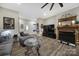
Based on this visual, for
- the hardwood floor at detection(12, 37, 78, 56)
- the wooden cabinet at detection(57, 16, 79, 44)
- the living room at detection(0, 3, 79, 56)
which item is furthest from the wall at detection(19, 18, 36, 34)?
the wooden cabinet at detection(57, 16, 79, 44)

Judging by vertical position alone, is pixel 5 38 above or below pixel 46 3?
below

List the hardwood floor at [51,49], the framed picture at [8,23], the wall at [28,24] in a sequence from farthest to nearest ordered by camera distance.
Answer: the wall at [28,24], the framed picture at [8,23], the hardwood floor at [51,49]

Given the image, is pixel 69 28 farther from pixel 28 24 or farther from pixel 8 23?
pixel 8 23

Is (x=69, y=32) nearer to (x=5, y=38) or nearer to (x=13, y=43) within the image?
(x=13, y=43)

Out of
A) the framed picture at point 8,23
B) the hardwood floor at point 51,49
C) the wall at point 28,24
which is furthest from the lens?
the wall at point 28,24

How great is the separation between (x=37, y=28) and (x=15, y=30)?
581 mm

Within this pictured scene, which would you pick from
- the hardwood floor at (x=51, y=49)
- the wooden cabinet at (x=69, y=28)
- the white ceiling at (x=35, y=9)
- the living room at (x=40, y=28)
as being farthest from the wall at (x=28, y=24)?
the wooden cabinet at (x=69, y=28)

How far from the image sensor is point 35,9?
2215 mm

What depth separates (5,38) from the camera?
205cm

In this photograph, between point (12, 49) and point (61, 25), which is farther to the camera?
point (61, 25)

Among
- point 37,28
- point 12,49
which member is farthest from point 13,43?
point 37,28

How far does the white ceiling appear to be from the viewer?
83.0 inches

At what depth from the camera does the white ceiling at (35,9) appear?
211 cm

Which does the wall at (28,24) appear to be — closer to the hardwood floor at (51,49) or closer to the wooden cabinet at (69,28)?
the hardwood floor at (51,49)
